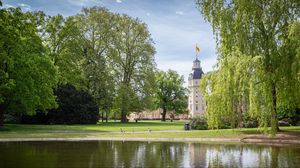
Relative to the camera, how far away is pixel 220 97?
1115 inches

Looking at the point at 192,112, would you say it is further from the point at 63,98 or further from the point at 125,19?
the point at 63,98

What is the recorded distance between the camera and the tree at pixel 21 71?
39.8 m

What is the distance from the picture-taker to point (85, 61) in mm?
65625

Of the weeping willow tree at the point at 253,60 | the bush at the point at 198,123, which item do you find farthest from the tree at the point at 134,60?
the weeping willow tree at the point at 253,60

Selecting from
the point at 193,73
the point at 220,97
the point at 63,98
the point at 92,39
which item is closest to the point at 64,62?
the point at 63,98

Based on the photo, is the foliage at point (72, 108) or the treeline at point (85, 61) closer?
→ the treeline at point (85, 61)

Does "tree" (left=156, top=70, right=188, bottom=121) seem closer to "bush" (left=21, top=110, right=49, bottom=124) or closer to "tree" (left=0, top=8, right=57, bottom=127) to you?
"bush" (left=21, top=110, right=49, bottom=124)

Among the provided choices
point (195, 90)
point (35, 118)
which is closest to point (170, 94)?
point (35, 118)

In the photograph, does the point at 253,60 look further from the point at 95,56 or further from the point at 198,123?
the point at 95,56

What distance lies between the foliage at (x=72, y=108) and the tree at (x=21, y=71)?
36.2 ft

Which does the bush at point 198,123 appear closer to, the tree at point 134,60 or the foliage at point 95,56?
the foliage at point 95,56

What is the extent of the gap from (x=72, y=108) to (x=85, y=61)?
33.5 ft

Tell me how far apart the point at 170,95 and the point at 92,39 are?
42769 millimetres

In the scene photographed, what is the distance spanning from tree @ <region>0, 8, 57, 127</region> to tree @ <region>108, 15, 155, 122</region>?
23975 mm
